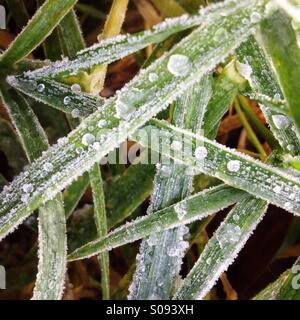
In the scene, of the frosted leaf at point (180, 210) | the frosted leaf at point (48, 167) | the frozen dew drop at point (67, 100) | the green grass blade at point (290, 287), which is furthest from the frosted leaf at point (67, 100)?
the green grass blade at point (290, 287)

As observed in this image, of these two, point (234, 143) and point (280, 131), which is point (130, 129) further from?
point (234, 143)

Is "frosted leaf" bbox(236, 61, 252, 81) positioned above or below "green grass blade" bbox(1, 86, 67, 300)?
above

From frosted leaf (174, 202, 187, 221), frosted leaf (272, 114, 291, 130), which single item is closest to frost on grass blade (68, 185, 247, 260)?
frosted leaf (174, 202, 187, 221)

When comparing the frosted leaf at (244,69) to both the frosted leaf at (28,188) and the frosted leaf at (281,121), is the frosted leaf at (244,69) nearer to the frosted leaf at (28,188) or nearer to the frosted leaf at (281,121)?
the frosted leaf at (281,121)

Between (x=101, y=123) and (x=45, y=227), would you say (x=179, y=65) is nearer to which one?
(x=101, y=123)

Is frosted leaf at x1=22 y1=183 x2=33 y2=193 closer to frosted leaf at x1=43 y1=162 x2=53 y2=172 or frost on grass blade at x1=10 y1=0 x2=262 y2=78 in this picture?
frosted leaf at x1=43 y1=162 x2=53 y2=172

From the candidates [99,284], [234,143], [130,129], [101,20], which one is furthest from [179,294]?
[101,20]
